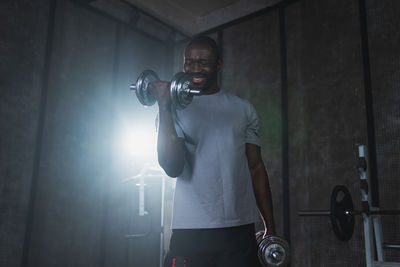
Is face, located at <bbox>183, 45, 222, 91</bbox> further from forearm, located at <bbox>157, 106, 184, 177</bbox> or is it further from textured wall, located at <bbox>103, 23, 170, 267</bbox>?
textured wall, located at <bbox>103, 23, 170, 267</bbox>

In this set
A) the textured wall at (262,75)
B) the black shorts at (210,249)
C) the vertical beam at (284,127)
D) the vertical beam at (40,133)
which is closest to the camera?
the black shorts at (210,249)

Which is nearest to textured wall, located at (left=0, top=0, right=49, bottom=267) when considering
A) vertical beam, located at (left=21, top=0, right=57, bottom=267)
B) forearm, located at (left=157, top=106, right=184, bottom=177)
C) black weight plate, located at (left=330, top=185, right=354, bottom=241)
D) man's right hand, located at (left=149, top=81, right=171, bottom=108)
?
vertical beam, located at (left=21, top=0, right=57, bottom=267)

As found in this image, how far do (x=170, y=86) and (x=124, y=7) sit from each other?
10.6 feet

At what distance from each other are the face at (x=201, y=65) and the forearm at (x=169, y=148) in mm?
260

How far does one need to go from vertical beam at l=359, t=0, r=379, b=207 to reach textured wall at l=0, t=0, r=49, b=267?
3.13 m

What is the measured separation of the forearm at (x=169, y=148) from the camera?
1.27 m

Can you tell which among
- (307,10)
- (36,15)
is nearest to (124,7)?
A: (36,15)

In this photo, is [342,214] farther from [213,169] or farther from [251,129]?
[213,169]

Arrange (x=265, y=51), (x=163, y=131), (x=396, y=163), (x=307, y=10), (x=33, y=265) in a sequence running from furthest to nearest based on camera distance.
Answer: (x=265, y=51) < (x=307, y=10) < (x=33, y=265) < (x=396, y=163) < (x=163, y=131)

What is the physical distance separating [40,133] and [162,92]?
2.42 metres

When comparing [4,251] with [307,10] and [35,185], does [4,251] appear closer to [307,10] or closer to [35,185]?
[35,185]

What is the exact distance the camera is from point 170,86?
1.38 m

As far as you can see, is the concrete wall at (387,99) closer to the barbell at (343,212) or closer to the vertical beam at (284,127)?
the barbell at (343,212)

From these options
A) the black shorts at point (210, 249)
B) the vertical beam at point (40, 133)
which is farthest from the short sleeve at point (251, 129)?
the vertical beam at point (40, 133)
